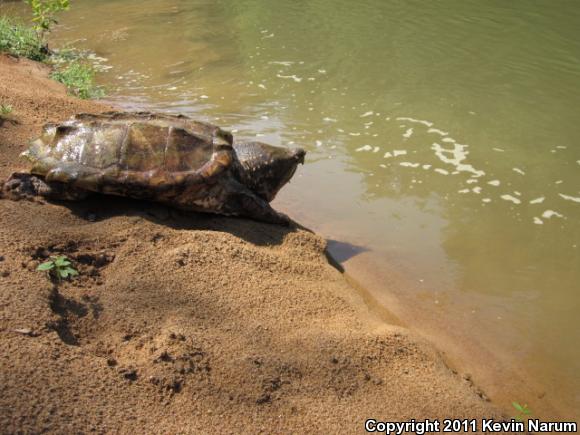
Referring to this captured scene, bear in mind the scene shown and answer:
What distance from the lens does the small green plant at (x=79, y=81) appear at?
8.05 metres

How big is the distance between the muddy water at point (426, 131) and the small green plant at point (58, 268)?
A: 2.24m

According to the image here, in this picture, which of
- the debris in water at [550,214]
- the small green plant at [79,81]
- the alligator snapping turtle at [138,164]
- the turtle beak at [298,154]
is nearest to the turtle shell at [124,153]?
the alligator snapping turtle at [138,164]

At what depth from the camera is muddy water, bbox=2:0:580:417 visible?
13.6 feet

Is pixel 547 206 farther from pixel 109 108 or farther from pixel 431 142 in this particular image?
pixel 109 108

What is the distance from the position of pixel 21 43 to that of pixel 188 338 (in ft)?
27.8

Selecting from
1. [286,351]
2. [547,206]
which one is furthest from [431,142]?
[286,351]

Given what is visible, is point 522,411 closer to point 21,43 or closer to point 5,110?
point 5,110

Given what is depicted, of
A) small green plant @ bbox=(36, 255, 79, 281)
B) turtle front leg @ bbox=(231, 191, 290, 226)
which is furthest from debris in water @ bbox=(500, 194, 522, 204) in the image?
small green plant @ bbox=(36, 255, 79, 281)

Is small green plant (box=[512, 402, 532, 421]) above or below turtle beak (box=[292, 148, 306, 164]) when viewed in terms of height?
below

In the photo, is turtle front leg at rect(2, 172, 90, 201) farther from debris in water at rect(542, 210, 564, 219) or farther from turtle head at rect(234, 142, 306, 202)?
debris in water at rect(542, 210, 564, 219)

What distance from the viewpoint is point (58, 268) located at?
10.6 ft

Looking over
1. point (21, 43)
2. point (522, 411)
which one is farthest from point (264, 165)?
point (21, 43)

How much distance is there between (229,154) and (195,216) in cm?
59

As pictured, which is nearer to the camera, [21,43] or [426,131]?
[426,131]
